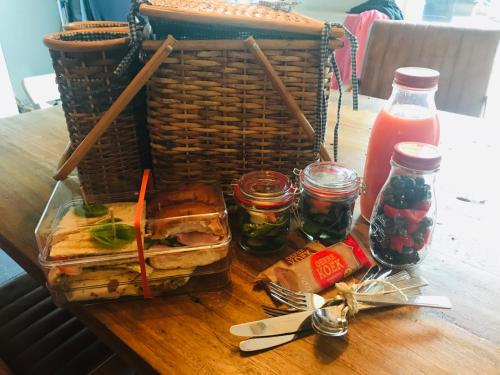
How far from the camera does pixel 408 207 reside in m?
0.58

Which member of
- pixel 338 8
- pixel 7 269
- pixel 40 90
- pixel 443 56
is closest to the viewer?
pixel 443 56

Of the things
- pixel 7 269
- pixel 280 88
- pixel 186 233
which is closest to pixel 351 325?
pixel 186 233

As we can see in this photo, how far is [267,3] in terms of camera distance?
80cm

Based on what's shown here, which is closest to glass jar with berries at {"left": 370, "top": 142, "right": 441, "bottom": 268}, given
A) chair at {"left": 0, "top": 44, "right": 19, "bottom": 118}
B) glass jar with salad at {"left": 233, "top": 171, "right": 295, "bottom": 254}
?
glass jar with salad at {"left": 233, "top": 171, "right": 295, "bottom": 254}

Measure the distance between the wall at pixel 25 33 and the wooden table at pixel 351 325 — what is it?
7.66 ft

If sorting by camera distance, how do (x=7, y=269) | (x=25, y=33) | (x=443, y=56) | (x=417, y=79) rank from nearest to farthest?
(x=417, y=79) → (x=443, y=56) → (x=7, y=269) → (x=25, y=33)

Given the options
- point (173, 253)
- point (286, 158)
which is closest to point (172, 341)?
point (173, 253)

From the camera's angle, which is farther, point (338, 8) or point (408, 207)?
point (338, 8)

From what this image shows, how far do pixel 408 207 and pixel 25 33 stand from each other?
2890mm

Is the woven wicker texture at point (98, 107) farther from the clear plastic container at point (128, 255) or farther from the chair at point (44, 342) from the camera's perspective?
the chair at point (44, 342)

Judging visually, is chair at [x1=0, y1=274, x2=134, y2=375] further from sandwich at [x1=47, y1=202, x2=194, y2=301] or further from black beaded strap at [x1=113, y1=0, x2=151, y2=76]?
black beaded strap at [x1=113, y1=0, x2=151, y2=76]

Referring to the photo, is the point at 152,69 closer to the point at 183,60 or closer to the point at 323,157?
the point at 183,60

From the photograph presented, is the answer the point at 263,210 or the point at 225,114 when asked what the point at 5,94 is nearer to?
the point at 225,114

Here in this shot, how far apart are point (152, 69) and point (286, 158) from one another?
0.91 ft
